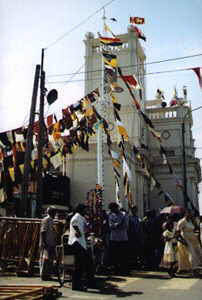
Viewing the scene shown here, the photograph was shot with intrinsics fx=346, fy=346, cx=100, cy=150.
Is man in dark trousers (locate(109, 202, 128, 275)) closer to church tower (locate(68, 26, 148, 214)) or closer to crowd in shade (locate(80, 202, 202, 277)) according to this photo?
crowd in shade (locate(80, 202, 202, 277))

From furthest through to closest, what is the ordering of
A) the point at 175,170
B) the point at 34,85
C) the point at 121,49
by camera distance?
the point at 175,170 < the point at 121,49 < the point at 34,85

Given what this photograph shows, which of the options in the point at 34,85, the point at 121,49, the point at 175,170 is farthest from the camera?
the point at 175,170

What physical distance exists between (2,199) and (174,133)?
25.3 meters

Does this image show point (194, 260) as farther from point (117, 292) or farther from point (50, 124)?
point (50, 124)

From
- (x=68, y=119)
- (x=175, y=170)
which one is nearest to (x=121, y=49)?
(x=175, y=170)

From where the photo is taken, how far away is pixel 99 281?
8.45 metres

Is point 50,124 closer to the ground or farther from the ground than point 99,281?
farther from the ground

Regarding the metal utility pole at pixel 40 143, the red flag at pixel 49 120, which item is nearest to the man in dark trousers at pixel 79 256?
the metal utility pole at pixel 40 143

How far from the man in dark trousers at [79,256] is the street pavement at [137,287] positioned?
0.76 feet

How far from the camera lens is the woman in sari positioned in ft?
32.7

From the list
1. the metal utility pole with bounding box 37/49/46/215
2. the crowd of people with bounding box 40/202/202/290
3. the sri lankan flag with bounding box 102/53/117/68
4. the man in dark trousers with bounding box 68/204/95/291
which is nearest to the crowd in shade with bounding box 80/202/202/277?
the crowd of people with bounding box 40/202/202/290

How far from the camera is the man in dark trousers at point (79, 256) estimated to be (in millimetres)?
7250

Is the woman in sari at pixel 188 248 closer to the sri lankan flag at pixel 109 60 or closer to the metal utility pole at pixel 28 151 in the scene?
the metal utility pole at pixel 28 151

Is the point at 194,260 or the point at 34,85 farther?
the point at 34,85
